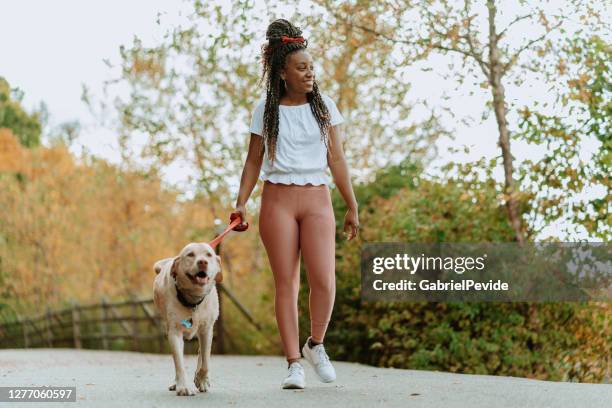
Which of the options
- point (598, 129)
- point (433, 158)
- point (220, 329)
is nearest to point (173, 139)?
point (220, 329)

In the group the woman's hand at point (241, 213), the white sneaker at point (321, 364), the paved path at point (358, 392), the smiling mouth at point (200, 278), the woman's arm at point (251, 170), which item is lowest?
the paved path at point (358, 392)

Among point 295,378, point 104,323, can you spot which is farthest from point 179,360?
point 104,323

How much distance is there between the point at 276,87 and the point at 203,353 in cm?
196

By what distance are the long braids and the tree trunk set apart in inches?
181

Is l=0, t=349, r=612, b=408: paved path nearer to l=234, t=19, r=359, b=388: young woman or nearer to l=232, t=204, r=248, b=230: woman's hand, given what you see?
l=234, t=19, r=359, b=388: young woman

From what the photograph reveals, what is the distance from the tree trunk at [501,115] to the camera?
441 inches

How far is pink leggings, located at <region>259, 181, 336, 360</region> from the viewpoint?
6.97m

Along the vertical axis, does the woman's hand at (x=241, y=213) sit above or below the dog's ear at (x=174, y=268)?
above

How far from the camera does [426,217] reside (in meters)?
11.8

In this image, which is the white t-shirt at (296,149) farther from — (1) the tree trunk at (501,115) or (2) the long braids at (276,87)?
(1) the tree trunk at (501,115)

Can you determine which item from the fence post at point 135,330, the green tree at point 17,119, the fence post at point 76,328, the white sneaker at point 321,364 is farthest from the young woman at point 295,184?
the green tree at point 17,119

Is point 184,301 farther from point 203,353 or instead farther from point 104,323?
point 104,323

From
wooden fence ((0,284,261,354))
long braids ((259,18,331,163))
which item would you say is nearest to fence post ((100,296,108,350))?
wooden fence ((0,284,261,354))

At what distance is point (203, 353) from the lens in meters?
6.92
